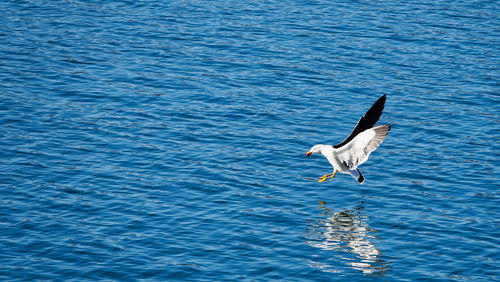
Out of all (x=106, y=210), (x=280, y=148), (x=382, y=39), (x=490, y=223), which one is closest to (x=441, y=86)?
(x=382, y=39)

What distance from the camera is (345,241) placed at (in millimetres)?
22047

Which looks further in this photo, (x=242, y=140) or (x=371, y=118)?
(x=242, y=140)

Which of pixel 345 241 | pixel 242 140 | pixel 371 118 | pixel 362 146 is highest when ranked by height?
pixel 242 140

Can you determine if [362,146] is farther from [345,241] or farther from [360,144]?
[345,241]

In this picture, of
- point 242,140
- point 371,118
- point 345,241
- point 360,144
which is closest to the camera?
point 345,241

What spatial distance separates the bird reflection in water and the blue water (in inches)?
2.6

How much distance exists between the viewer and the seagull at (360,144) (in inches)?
882

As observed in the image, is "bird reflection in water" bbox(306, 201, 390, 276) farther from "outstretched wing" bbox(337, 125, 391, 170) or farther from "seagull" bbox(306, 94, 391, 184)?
"outstretched wing" bbox(337, 125, 391, 170)

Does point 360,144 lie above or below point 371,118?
below

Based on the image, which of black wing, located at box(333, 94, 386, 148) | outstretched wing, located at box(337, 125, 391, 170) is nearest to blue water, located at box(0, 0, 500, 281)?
outstretched wing, located at box(337, 125, 391, 170)

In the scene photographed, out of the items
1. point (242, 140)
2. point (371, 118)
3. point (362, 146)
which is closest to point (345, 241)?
point (362, 146)

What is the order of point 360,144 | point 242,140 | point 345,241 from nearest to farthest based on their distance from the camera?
point 345,241 → point 360,144 → point 242,140

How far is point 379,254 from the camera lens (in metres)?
21.2

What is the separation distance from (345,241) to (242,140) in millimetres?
8649
